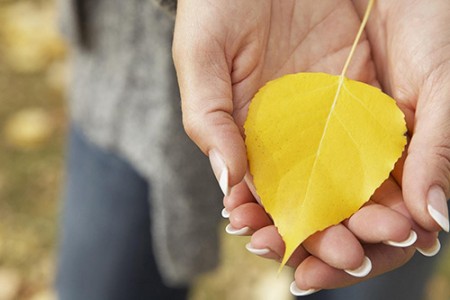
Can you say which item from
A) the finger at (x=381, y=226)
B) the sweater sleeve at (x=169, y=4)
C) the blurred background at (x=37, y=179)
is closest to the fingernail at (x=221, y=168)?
the finger at (x=381, y=226)

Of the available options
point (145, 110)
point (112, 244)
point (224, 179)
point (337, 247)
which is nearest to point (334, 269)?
point (337, 247)

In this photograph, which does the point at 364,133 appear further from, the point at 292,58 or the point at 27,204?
the point at 27,204

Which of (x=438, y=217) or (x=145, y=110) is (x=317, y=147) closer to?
(x=438, y=217)

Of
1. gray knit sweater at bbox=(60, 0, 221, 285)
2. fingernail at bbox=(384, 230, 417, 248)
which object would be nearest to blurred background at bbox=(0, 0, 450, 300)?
gray knit sweater at bbox=(60, 0, 221, 285)

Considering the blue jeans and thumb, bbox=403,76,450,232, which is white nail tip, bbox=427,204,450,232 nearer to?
thumb, bbox=403,76,450,232

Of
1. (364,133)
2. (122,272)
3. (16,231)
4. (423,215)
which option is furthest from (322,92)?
(16,231)

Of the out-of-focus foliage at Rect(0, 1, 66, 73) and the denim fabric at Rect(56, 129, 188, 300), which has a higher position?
the denim fabric at Rect(56, 129, 188, 300)

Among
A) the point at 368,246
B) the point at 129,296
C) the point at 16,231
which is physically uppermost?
the point at 368,246
